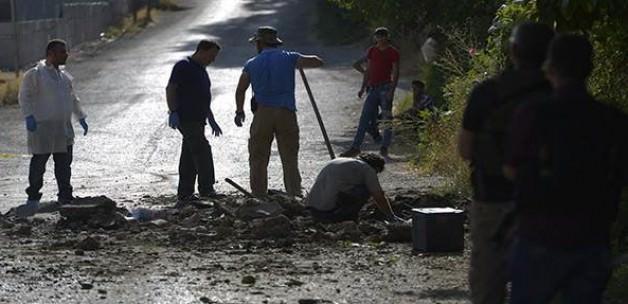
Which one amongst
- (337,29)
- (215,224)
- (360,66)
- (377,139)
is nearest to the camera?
(215,224)

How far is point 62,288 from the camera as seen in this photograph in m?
9.95

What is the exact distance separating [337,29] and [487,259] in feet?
147

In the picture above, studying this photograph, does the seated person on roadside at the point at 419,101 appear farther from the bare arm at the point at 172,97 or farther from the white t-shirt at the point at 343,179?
the white t-shirt at the point at 343,179

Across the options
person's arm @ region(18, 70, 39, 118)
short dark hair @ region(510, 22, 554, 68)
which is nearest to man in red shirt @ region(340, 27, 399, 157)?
person's arm @ region(18, 70, 39, 118)

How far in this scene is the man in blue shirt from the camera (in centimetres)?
1522

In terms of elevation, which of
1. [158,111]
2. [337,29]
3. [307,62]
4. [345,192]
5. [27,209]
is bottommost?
[158,111]

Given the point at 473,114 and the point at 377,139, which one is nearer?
the point at 473,114

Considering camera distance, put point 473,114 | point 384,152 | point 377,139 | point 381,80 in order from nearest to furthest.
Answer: point 473,114, point 384,152, point 381,80, point 377,139

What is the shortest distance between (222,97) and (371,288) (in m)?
23.4

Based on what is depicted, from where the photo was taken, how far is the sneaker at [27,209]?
14.3 meters

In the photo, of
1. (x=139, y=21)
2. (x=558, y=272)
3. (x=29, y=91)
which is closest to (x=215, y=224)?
(x=29, y=91)

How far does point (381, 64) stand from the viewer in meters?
20.8

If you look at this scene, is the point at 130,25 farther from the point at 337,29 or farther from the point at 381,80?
the point at 381,80

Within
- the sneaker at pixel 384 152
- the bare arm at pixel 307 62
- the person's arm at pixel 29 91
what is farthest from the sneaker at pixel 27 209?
the sneaker at pixel 384 152
